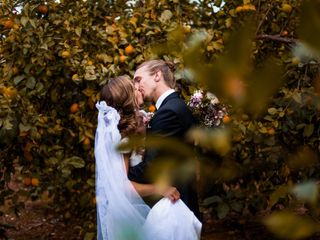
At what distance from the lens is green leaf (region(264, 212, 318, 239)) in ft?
1.56

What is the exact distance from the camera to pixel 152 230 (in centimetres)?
288

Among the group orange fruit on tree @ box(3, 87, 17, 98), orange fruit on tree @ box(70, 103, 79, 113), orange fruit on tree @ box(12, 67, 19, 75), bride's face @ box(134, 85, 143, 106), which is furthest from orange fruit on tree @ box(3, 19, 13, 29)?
bride's face @ box(134, 85, 143, 106)

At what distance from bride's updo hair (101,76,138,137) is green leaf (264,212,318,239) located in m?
2.68

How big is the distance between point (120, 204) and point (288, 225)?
2691 mm

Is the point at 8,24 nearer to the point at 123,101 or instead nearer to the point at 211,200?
the point at 123,101

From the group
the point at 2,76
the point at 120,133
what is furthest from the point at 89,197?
the point at 120,133

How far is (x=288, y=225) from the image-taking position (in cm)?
48

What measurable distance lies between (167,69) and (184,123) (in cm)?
30

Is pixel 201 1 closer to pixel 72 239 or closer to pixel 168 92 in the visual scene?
pixel 168 92

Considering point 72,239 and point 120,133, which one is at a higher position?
point 120,133

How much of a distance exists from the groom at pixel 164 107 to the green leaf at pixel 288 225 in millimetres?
2312

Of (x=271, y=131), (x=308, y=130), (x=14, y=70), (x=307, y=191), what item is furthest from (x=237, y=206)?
(x=307, y=191)

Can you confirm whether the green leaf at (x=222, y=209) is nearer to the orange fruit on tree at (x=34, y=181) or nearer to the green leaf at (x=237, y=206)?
the green leaf at (x=237, y=206)

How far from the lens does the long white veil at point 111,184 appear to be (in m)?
3.09
